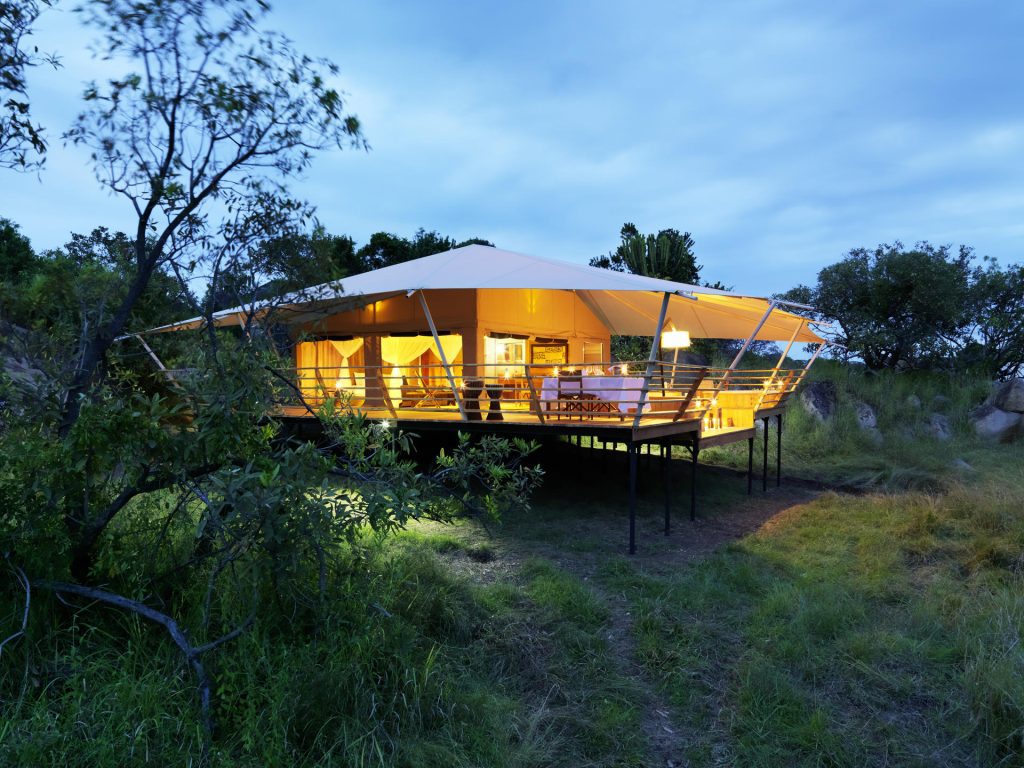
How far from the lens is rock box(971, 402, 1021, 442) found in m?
16.0

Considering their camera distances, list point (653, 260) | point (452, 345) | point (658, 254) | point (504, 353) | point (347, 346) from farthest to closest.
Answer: point (658, 254), point (653, 260), point (347, 346), point (504, 353), point (452, 345)

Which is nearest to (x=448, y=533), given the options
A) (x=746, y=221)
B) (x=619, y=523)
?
(x=619, y=523)

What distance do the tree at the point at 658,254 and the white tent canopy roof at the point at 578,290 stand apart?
308 inches

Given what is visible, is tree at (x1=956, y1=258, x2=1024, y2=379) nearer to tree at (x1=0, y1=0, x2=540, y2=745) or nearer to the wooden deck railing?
the wooden deck railing

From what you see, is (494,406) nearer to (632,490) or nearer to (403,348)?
(403,348)

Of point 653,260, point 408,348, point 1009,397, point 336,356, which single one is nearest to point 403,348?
point 408,348

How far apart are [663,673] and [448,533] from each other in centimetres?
360

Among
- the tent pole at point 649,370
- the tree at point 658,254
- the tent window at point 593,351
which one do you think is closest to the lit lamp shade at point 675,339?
the tent pole at point 649,370

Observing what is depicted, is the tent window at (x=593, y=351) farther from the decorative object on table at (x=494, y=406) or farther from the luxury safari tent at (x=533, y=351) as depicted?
the decorative object on table at (x=494, y=406)

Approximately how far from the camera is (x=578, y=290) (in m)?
10.1

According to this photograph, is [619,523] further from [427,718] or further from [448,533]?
[427,718]

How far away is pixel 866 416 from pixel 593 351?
7.32 metres

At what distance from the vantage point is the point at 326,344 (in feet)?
40.6

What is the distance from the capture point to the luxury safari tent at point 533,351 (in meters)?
7.86
